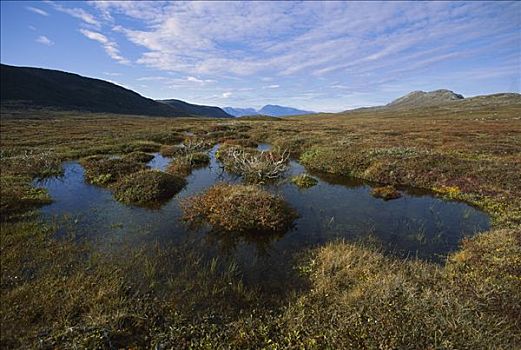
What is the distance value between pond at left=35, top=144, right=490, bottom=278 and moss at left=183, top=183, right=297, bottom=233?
65 cm

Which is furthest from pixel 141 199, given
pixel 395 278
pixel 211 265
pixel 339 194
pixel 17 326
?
pixel 395 278

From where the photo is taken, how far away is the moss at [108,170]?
21750 mm

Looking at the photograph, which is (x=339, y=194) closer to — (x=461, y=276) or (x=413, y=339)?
(x=461, y=276)

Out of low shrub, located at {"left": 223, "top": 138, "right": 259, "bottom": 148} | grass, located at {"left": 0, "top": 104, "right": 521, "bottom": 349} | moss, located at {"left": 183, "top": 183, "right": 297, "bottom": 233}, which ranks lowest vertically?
grass, located at {"left": 0, "top": 104, "right": 521, "bottom": 349}

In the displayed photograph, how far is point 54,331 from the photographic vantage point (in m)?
6.93

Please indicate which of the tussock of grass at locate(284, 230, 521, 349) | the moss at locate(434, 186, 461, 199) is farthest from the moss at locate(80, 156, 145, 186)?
the moss at locate(434, 186, 461, 199)

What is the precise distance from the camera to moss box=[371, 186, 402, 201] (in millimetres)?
19406

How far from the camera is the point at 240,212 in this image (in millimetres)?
14312

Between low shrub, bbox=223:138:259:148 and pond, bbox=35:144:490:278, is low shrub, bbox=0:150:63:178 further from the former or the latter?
low shrub, bbox=223:138:259:148

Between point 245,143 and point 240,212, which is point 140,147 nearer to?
point 245,143

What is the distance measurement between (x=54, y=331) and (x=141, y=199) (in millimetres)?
11142

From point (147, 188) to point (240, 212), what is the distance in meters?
7.33

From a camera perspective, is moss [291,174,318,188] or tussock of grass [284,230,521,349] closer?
tussock of grass [284,230,521,349]

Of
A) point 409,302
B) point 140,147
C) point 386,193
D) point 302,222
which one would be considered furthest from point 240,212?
point 140,147
